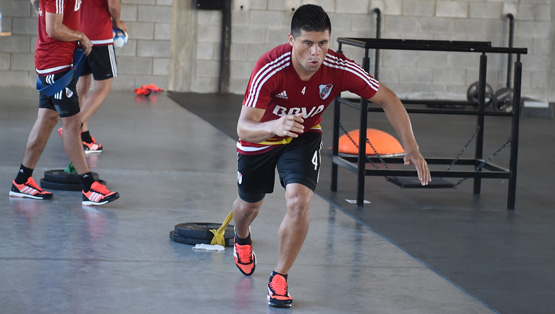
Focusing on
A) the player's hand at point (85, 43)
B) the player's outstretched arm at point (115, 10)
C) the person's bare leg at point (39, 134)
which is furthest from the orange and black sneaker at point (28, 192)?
the player's outstretched arm at point (115, 10)

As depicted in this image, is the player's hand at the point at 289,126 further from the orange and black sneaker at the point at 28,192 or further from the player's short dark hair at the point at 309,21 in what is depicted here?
the orange and black sneaker at the point at 28,192

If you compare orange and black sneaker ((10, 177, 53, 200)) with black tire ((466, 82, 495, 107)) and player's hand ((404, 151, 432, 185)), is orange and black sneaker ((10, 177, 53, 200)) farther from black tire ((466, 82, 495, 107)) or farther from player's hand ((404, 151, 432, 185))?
black tire ((466, 82, 495, 107))

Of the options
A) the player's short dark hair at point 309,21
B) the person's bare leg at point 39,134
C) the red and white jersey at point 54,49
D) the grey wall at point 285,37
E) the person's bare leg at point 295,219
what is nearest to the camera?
the player's short dark hair at point 309,21

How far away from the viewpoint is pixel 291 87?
3.77 meters

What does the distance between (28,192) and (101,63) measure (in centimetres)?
167

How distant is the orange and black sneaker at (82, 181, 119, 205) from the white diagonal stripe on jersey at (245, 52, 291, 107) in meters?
2.31

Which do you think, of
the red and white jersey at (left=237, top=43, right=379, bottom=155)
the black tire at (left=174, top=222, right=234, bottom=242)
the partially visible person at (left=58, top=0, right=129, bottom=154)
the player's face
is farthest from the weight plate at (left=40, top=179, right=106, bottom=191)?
the player's face

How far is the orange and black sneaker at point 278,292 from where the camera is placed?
383 cm

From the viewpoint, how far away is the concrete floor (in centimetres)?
388

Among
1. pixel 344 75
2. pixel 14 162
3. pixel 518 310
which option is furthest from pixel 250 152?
pixel 14 162

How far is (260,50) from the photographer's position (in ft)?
47.2

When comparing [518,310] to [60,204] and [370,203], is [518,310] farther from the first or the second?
[60,204]

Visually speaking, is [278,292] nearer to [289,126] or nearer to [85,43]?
[289,126]

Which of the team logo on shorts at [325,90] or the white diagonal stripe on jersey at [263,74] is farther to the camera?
the team logo on shorts at [325,90]
